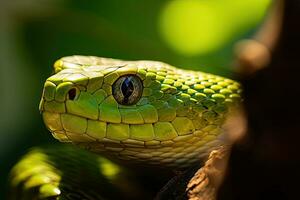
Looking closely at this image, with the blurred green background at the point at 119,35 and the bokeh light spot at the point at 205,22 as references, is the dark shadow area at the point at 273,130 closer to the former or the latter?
the blurred green background at the point at 119,35

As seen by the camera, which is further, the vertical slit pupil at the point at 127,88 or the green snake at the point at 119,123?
the vertical slit pupil at the point at 127,88

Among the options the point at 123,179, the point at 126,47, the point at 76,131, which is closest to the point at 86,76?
the point at 76,131

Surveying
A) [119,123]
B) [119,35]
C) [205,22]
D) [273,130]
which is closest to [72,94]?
[119,123]

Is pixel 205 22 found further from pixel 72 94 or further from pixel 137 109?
pixel 72 94

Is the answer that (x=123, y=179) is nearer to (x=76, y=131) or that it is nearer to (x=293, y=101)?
(x=76, y=131)

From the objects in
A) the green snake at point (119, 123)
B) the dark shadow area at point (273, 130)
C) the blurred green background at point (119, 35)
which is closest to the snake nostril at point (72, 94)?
the green snake at point (119, 123)
